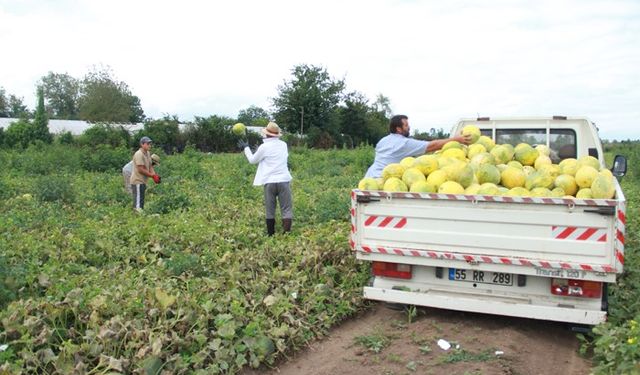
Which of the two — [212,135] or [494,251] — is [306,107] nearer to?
[212,135]

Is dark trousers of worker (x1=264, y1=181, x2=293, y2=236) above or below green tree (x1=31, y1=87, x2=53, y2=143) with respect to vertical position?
below

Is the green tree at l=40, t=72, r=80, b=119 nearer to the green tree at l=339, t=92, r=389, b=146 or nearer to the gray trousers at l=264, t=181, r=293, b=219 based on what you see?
the green tree at l=339, t=92, r=389, b=146

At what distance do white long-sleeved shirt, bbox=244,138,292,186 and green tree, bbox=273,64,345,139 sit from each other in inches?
1672

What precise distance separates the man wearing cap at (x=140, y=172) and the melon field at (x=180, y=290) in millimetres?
299

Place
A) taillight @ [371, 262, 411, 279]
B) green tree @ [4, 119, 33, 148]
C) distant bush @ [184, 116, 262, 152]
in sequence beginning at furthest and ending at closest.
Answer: distant bush @ [184, 116, 262, 152] < green tree @ [4, 119, 33, 148] < taillight @ [371, 262, 411, 279]

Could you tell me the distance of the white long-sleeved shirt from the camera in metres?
8.34

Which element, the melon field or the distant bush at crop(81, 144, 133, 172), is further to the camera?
the distant bush at crop(81, 144, 133, 172)

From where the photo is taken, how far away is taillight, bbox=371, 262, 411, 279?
17.6 ft

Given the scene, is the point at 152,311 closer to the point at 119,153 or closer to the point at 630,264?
the point at 630,264

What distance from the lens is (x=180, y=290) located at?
5562 millimetres

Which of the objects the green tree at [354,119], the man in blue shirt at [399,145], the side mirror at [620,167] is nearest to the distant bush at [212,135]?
the green tree at [354,119]

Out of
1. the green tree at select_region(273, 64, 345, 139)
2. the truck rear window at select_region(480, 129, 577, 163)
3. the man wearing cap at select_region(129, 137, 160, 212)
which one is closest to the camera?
the truck rear window at select_region(480, 129, 577, 163)

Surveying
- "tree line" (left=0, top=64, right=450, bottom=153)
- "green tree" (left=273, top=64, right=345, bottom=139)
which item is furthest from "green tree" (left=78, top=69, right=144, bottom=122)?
"green tree" (left=273, top=64, right=345, bottom=139)

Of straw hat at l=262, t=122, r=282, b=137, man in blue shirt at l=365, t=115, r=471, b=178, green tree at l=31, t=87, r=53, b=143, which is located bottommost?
man in blue shirt at l=365, t=115, r=471, b=178
